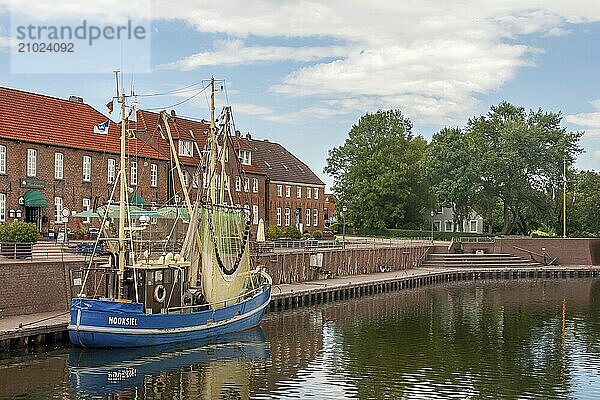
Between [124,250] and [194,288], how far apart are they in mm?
4200

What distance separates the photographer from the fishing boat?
3059cm

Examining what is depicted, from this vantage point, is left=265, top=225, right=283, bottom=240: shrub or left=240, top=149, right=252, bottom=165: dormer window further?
left=240, top=149, right=252, bottom=165: dormer window

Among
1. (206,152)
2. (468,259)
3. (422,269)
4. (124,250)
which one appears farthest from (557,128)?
(124,250)

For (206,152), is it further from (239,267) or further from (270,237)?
(270,237)

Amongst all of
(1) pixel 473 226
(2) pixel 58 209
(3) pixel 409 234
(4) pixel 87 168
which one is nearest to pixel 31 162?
(2) pixel 58 209

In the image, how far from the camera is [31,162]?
5238 centimetres

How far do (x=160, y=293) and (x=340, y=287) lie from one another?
20.6 m

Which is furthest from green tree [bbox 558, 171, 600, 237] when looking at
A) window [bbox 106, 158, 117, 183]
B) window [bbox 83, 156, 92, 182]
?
window [bbox 83, 156, 92, 182]

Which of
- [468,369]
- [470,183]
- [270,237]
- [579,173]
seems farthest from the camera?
[579,173]

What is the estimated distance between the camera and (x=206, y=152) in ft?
128

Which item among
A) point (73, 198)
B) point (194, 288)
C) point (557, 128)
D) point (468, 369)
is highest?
point (557, 128)

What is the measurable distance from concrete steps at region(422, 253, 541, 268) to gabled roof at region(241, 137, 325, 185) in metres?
16.2

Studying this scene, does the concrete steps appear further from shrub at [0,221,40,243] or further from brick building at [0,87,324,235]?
shrub at [0,221,40,243]

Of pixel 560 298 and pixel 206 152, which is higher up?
pixel 206 152
